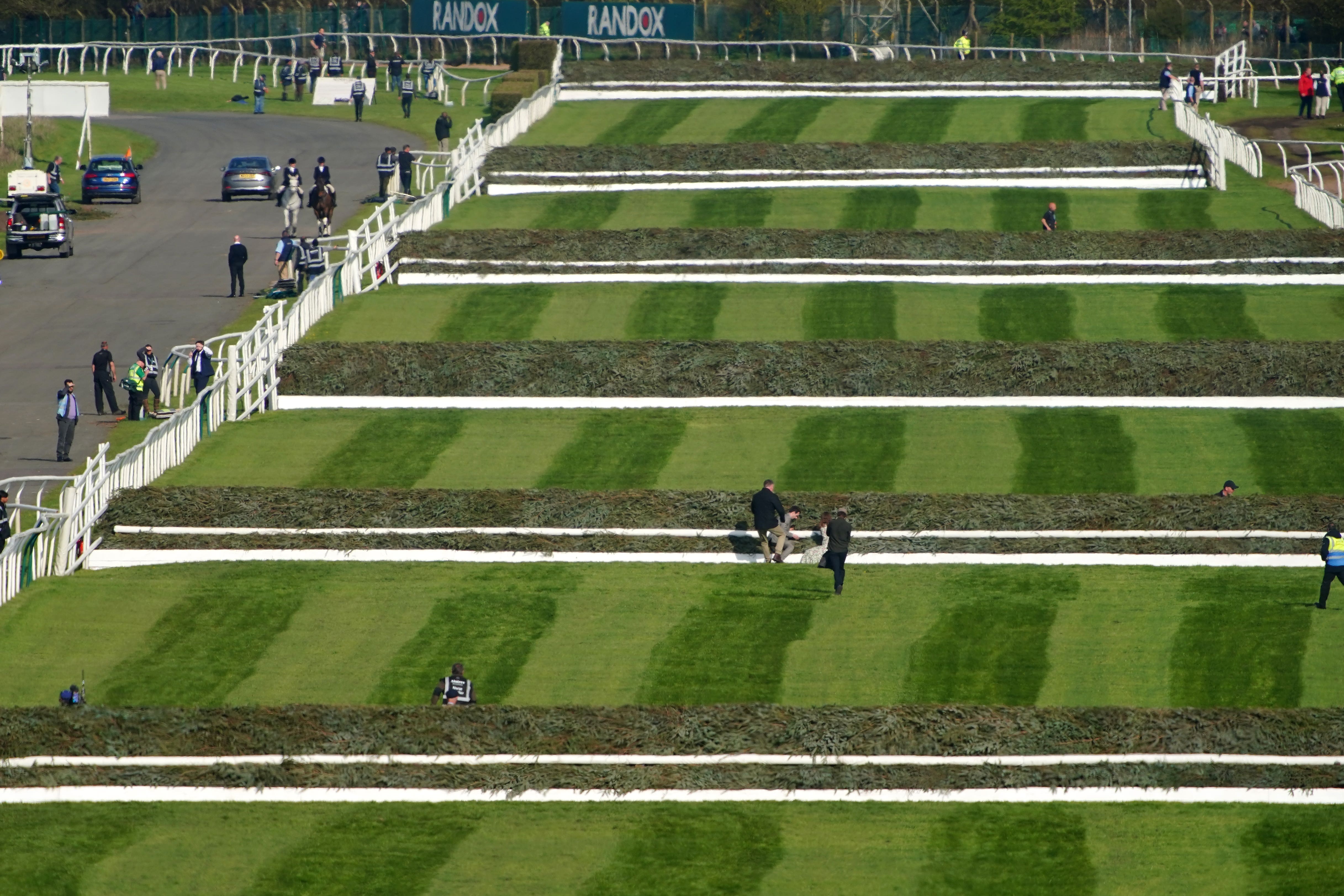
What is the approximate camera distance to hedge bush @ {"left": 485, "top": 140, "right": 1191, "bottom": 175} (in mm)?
58656

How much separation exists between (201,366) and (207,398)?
2903mm

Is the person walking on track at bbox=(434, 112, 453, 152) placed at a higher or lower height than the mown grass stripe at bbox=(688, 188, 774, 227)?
higher

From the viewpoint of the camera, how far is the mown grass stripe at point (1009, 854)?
61.6ft

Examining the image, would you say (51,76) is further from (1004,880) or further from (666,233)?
(1004,880)

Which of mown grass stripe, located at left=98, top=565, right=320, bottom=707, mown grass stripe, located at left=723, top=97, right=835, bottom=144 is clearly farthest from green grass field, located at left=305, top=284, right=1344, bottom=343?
mown grass stripe, located at left=723, top=97, right=835, bottom=144

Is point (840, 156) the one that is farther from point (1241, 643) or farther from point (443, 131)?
point (1241, 643)

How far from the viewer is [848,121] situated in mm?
67562

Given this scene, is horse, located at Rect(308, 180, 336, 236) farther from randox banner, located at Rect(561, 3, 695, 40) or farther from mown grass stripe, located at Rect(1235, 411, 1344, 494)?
randox banner, located at Rect(561, 3, 695, 40)

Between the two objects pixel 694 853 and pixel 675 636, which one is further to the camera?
pixel 675 636

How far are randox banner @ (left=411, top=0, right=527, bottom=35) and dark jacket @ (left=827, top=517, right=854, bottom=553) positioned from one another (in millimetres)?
64360

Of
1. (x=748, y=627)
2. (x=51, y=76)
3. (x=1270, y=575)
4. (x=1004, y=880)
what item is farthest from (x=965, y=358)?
(x=51, y=76)

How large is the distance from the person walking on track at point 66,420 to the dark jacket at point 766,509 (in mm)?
14848

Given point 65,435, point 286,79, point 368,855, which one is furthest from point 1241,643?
point 286,79

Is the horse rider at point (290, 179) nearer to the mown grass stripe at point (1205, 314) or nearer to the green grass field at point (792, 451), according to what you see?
the green grass field at point (792, 451)
